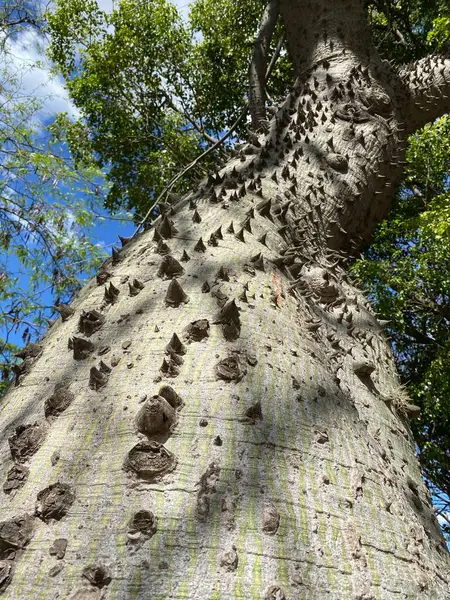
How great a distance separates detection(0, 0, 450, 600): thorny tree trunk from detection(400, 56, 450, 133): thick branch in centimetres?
210

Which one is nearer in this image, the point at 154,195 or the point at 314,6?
the point at 314,6

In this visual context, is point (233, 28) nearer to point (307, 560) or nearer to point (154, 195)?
point (154, 195)

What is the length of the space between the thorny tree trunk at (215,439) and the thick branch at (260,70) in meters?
2.30

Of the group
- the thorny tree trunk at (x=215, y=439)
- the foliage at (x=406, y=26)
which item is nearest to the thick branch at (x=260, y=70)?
the thorny tree trunk at (x=215, y=439)

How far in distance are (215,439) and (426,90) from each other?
3565mm

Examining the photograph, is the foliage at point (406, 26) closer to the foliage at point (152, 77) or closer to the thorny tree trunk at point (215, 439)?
the foliage at point (152, 77)

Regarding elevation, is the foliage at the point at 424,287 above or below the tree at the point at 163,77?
below

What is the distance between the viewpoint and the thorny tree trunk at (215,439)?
2.96 feet

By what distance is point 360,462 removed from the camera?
1251 millimetres

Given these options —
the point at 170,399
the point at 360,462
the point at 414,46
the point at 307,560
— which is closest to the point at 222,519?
the point at 307,560

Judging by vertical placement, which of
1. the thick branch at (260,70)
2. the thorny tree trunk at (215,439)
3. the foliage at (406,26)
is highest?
the foliage at (406,26)

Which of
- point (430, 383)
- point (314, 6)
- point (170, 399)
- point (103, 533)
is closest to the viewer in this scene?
point (103, 533)

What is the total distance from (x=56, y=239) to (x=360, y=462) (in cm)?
559

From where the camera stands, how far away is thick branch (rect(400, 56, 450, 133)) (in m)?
3.72
